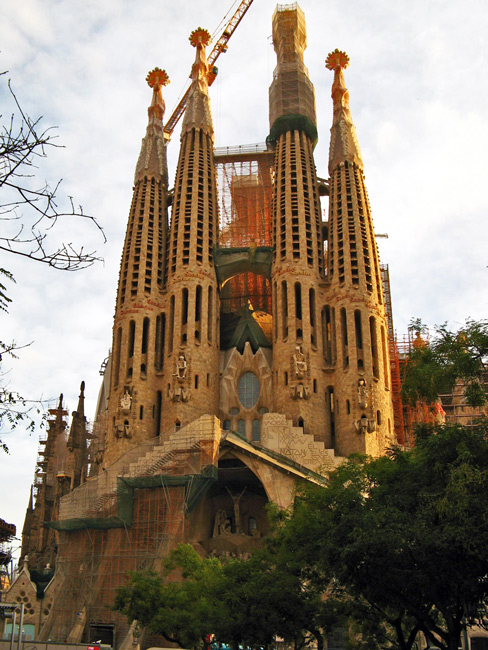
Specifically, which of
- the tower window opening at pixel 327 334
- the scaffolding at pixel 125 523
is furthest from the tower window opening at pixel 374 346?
the scaffolding at pixel 125 523

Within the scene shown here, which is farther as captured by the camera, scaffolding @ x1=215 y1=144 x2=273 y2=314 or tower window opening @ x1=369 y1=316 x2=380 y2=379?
scaffolding @ x1=215 y1=144 x2=273 y2=314

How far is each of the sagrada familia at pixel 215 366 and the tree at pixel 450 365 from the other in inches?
853

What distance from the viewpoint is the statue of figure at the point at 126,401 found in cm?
5266

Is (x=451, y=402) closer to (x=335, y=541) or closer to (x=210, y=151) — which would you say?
(x=210, y=151)

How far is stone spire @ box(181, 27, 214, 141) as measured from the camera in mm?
64875

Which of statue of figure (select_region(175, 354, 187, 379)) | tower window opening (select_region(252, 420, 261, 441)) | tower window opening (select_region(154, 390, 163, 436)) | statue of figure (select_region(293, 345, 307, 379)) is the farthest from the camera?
tower window opening (select_region(252, 420, 261, 441))

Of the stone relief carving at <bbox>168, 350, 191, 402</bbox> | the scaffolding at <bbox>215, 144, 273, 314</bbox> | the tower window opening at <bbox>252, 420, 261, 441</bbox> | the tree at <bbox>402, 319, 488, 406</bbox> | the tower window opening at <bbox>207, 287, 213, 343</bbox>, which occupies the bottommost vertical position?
the tree at <bbox>402, 319, 488, 406</bbox>

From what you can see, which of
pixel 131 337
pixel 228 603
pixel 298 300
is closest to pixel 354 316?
pixel 298 300

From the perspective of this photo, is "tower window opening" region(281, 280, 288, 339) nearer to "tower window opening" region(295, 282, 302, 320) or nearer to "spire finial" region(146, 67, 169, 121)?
"tower window opening" region(295, 282, 302, 320)

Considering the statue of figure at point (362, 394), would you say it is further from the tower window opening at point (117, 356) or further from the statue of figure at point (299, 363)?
the tower window opening at point (117, 356)

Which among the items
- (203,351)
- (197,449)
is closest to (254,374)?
(203,351)

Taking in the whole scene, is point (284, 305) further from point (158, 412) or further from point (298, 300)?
point (158, 412)

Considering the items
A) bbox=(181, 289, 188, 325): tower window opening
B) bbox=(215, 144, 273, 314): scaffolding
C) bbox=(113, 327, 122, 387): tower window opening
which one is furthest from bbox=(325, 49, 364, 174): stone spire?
bbox=(113, 327, 122, 387): tower window opening

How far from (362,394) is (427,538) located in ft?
107
